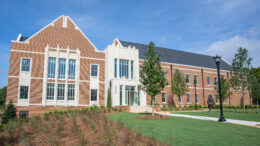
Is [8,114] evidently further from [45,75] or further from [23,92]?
[45,75]

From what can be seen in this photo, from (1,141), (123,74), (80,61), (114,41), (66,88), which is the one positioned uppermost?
(114,41)

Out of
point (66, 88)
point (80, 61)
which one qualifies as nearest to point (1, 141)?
point (66, 88)

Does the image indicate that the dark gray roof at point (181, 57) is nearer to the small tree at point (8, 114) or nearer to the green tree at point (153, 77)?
the green tree at point (153, 77)

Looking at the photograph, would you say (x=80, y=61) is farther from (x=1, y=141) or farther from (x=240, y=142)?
(x=240, y=142)

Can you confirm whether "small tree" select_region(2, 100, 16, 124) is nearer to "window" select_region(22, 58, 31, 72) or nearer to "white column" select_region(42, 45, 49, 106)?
"white column" select_region(42, 45, 49, 106)

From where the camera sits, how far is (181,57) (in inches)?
1613

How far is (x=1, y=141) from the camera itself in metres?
7.95

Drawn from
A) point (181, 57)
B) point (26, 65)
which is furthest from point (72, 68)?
point (181, 57)

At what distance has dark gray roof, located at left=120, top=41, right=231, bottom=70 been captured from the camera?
1467 inches

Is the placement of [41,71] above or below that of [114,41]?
below

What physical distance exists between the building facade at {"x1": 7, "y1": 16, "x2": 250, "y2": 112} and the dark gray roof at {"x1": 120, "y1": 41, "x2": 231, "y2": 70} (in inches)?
263

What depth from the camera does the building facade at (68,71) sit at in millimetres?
24391

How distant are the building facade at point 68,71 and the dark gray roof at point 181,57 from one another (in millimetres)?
6673

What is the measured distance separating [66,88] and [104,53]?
8.52 meters
